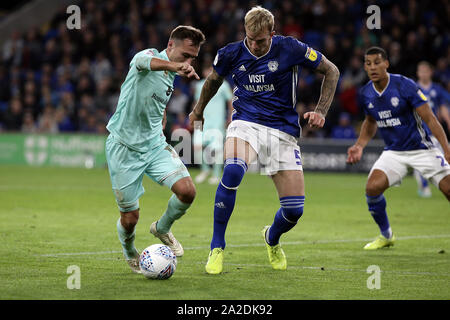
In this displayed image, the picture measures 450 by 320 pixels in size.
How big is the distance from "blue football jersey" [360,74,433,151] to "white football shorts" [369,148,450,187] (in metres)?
0.08

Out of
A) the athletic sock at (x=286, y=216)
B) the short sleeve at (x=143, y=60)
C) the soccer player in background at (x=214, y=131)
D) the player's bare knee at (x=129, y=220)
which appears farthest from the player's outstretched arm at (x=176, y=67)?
the soccer player in background at (x=214, y=131)

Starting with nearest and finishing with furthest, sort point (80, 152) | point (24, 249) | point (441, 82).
A: point (24, 249) < point (441, 82) < point (80, 152)

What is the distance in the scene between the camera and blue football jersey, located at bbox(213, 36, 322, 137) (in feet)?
23.4

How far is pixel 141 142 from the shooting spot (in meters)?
7.02

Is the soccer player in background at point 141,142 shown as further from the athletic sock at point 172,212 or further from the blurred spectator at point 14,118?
the blurred spectator at point 14,118

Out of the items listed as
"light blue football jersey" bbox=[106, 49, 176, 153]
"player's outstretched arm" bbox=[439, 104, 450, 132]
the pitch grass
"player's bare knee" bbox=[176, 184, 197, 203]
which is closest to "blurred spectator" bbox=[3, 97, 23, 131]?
the pitch grass

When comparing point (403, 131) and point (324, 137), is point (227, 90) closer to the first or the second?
point (324, 137)

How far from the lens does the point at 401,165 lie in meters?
9.02

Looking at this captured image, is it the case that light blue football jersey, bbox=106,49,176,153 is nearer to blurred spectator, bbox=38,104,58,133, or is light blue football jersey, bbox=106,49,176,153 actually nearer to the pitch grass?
the pitch grass

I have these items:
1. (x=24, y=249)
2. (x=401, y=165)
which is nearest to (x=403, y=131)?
(x=401, y=165)

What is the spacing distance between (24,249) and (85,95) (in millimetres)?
17150

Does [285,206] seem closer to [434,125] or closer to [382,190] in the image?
[382,190]

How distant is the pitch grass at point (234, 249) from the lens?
600cm

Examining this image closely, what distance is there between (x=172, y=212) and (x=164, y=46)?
18.2 m
